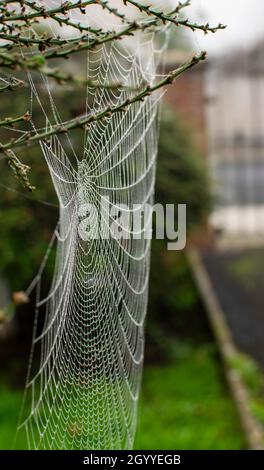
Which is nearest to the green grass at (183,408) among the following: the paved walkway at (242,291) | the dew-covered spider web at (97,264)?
the paved walkway at (242,291)

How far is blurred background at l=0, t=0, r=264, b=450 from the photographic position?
5.91 meters

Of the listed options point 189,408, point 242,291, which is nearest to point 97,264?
point 189,408

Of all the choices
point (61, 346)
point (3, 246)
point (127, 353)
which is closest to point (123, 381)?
point (127, 353)

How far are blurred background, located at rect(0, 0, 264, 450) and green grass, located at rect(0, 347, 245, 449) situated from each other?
0.01 metres

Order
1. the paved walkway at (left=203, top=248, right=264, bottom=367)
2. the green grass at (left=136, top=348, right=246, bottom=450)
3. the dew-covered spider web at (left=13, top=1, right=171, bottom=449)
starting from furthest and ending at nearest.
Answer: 1. the paved walkway at (left=203, top=248, right=264, bottom=367)
2. the green grass at (left=136, top=348, right=246, bottom=450)
3. the dew-covered spider web at (left=13, top=1, right=171, bottom=449)

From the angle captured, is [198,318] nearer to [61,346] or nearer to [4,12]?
[61,346]

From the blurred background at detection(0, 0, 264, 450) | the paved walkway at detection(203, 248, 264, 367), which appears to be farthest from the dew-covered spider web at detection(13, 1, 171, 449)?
the paved walkway at detection(203, 248, 264, 367)

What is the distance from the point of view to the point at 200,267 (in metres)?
10.1

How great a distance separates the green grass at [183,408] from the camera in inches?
207

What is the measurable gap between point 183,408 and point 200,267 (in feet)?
13.6

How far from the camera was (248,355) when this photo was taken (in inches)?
273

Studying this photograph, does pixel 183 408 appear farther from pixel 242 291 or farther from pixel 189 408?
pixel 242 291

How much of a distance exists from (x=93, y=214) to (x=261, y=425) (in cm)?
285

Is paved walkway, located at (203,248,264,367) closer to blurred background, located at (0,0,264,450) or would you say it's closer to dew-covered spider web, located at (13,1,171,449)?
blurred background, located at (0,0,264,450)
